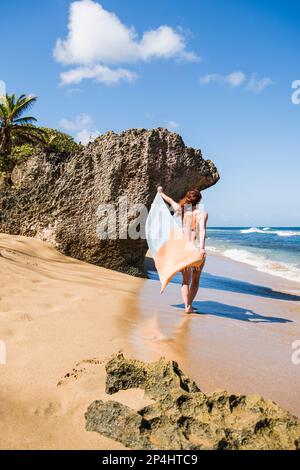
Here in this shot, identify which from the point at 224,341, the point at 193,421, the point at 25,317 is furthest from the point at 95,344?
the point at 193,421

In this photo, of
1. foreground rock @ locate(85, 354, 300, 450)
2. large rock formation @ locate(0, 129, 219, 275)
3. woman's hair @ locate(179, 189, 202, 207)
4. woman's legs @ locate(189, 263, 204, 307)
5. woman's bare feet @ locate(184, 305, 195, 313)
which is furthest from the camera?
large rock formation @ locate(0, 129, 219, 275)

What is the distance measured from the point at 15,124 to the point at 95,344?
27308mm

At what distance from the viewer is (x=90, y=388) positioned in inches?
90.0

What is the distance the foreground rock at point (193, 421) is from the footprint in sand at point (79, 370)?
534mm


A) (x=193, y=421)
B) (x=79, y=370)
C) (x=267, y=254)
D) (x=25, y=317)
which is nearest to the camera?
(x=193, y=421)

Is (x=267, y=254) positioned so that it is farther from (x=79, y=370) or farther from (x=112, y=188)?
(x=79, y=370)

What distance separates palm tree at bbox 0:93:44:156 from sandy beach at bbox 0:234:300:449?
23.2m

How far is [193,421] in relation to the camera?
5.99 ft

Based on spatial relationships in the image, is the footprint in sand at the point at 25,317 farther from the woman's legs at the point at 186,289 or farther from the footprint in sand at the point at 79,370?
the woman's legs at the point at 186,289

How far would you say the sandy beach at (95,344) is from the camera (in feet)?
6.64

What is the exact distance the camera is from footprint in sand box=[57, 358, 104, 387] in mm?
2398

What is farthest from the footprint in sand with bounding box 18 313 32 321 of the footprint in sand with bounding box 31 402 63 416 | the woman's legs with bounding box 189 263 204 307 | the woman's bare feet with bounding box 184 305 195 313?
the woman's legs with bounding box 189 263 204 307

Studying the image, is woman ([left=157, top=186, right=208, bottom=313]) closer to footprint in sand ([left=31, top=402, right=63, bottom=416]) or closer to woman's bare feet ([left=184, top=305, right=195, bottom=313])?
woman's bare feet ([left=184, top=305, right=195, bottom=313])
